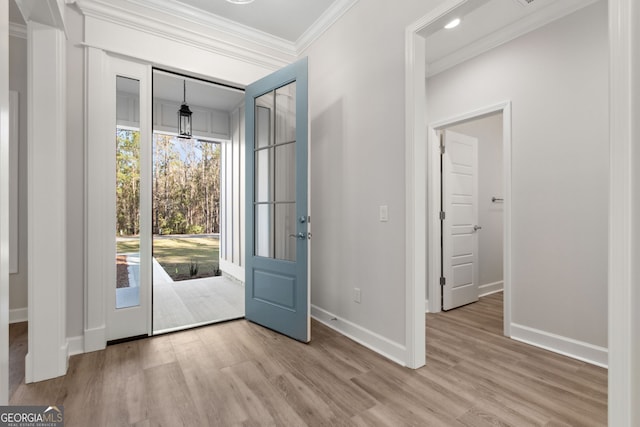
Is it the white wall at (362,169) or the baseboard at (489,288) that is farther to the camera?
the baseboard at (489,288)

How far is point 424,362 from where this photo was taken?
2146 millimetres

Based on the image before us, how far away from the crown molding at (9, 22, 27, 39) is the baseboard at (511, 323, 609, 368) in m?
5.31

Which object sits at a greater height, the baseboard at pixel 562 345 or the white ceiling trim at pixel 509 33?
the white ceiling trim at pixel 509 33

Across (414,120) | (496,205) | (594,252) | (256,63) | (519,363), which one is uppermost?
(256,63)

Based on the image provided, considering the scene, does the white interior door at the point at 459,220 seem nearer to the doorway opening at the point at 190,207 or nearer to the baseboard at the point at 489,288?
the baseboard at the point at 489,288

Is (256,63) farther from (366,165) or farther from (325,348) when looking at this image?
(325,348)

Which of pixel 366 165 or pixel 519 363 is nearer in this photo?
pixel 519 363

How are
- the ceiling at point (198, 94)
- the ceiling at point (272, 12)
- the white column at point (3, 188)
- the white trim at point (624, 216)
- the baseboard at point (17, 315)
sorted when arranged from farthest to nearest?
1. the ceiling at point (198, 94)
2. the baseboard at point (17, 315)
3. the ceiling at point (272, 12)
4. the white trim at point (624, 216)
5. the white column at point (3, 188)

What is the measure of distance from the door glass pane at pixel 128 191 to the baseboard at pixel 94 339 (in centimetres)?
22

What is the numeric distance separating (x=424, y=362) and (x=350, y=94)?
224cm

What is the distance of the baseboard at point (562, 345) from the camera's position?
7.20 ft

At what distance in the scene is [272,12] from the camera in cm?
279

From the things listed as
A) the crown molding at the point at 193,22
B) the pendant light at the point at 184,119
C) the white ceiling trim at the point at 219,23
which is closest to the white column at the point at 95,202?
the crown molding at the point at 193,22

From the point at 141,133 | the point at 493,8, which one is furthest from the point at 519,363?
the point at 141,133
